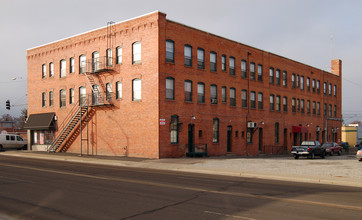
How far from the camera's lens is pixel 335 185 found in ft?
52.6

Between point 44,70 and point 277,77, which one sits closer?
point 44,70

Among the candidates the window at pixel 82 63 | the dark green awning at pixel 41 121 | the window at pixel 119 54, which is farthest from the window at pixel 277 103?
the dark green awning at pixel 41 121

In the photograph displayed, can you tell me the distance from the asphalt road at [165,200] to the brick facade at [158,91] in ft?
48.8

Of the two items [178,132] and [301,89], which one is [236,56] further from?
[301,89]

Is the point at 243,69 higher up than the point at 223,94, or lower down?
higher up

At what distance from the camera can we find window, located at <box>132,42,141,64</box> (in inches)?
1212

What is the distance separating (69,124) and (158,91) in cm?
1256

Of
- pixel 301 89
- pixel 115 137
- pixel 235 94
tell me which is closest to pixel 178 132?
pixel 115 137

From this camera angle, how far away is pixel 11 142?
43156mm

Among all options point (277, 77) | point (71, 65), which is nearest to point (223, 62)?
point (277, 77)

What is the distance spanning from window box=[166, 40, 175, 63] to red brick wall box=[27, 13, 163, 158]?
52.9 inches

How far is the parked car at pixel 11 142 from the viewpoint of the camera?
42.2m

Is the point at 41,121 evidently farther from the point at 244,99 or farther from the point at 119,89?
the point at 244,99

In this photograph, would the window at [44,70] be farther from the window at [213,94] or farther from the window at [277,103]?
the window at [277,103]
